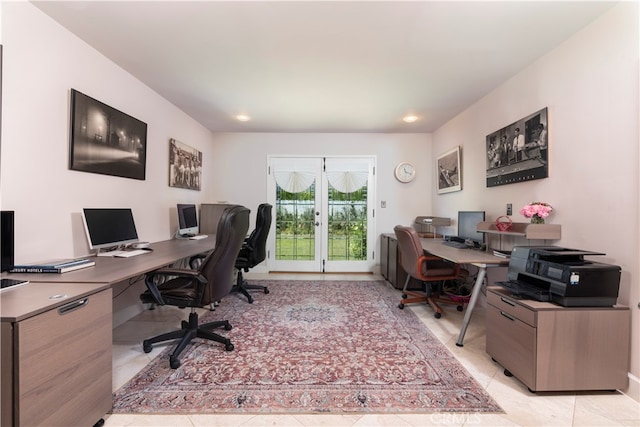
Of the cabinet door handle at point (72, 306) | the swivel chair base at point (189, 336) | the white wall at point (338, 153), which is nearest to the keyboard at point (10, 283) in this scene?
the cabinet door handle at point (72, 306)

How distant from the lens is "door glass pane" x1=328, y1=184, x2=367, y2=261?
187 inches

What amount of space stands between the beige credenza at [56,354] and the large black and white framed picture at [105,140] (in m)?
1.26

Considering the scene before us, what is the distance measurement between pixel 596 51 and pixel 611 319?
1788 millimetres

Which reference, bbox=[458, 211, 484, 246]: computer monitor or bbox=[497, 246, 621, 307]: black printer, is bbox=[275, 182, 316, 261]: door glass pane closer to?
bbox=[458, 211, 484, 246]: computer monitor

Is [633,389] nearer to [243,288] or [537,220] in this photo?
[537,220]

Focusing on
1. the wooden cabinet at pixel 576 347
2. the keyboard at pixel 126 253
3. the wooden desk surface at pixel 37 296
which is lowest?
the wooden cabinet at pixel 576 347

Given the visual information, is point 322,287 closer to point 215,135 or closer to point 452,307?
point 452,307

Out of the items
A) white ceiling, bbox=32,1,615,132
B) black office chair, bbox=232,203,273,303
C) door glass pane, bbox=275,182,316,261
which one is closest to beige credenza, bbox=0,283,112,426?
white ceiling, bbox=32,1,615,132

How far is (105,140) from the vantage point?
2383mm

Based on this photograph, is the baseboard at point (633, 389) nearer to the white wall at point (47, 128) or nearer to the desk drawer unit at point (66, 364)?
the desk drawer unit at point (66, 364)

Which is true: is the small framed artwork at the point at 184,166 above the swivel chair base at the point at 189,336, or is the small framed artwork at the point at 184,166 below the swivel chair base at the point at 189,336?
above

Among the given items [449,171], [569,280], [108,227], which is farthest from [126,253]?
[449,171]

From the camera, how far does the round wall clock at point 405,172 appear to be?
15.3 ft

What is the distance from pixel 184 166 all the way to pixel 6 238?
2342 mm
